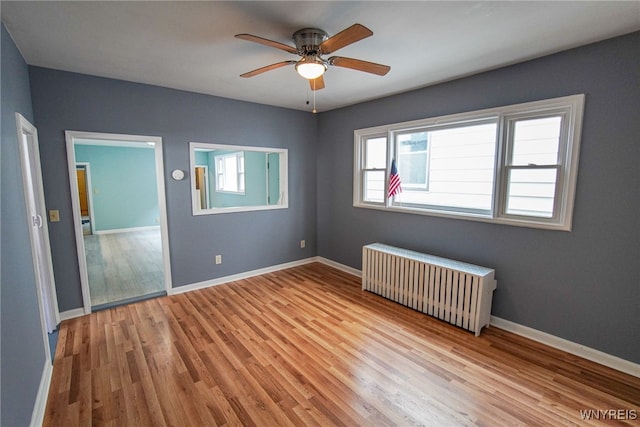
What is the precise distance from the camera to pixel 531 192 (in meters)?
2.79

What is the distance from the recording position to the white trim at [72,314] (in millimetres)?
3162

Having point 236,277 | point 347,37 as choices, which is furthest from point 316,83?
point 236,277

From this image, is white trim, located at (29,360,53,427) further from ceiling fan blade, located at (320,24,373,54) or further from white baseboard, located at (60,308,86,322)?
ceiling fan blade, located at (320,24,373,54)

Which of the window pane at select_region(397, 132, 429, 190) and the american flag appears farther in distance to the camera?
the american flag

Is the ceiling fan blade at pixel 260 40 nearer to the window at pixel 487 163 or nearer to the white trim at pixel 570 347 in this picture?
the window at pixel 487 163

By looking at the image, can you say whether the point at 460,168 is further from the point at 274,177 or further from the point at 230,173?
the point at 230,173

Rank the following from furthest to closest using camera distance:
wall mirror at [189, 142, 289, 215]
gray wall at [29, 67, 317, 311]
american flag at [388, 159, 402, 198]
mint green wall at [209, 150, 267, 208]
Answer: mint green wall at [209, 150, 267, 208] → wall mirror at [189, 142, 289, 215] → american flag at [388, 159, 402, 198] → gray wall at [29, 67, 317, 311]

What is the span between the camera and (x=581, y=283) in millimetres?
2529

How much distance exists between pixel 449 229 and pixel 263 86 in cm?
285

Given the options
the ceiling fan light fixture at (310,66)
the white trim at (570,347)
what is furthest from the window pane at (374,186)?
the ceiling fan light fixture at (310,66)

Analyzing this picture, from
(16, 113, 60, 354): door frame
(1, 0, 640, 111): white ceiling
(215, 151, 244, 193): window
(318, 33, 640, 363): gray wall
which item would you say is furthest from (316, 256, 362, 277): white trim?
(16, 113, 60, 354): door frame

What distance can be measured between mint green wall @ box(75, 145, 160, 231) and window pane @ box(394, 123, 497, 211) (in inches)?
303

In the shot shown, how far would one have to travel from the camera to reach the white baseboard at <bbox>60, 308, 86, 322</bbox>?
3164 millimetres

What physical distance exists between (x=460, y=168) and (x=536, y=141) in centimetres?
77
